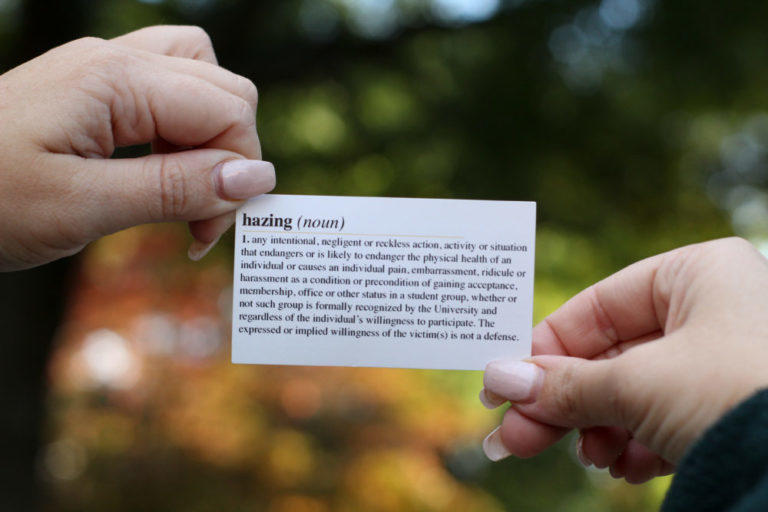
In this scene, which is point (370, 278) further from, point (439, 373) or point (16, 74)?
point (439, 373)

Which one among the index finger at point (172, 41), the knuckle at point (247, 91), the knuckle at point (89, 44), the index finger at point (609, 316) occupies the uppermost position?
the index finger at point (172, 41)

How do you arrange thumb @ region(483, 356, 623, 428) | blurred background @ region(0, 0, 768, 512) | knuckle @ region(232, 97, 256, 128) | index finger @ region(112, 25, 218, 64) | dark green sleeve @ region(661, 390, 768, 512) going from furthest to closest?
blurred background @ region(0, 0, 768, 512), index finger @ region(112, 25, 218, 64), knuckle @ region(232, 97, 256, 128), thumb @ region(483, 356, 623, 428), dark green sleeve @ region(661, 390, 768, 512)

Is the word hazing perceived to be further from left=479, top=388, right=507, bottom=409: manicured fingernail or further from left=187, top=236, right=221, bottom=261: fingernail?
left=479, top=388, right=507, bottom=409: manicured fingernail

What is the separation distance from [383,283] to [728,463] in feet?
1.57

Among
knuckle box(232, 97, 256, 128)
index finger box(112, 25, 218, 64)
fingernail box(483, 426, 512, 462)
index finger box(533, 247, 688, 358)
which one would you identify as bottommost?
fingernail box(483, 426, 512, 462)

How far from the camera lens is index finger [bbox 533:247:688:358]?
A: 2.97ft

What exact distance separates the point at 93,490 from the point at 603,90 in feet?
10.1

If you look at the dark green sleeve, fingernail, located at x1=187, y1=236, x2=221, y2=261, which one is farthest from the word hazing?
the dark green sleeve

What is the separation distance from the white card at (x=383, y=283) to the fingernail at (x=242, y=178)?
0.03 metres

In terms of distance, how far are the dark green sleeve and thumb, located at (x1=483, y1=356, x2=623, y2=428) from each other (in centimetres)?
14

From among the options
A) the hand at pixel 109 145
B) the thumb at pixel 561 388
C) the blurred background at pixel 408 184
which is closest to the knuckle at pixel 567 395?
the thumb at pixel 561 388

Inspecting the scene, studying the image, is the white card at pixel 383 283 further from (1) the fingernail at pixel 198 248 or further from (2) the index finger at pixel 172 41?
(2) the index finger at pixel 172 41

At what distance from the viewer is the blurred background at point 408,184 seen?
2.22m

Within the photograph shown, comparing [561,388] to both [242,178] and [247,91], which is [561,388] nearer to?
[242,178]
